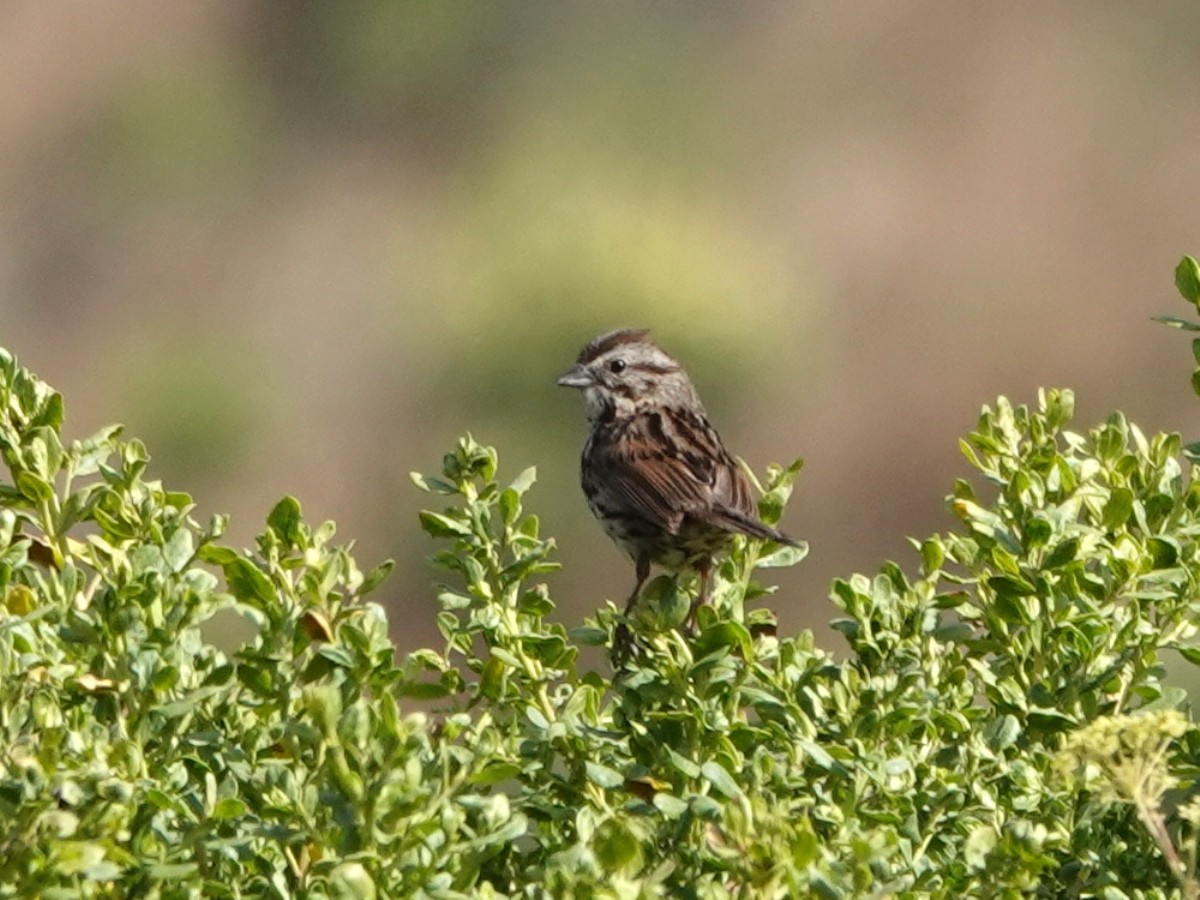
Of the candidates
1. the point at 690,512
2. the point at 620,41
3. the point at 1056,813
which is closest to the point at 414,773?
the point at 1056,813

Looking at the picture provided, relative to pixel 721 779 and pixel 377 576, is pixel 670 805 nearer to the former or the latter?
pixel 721 779

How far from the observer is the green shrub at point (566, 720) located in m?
2.29

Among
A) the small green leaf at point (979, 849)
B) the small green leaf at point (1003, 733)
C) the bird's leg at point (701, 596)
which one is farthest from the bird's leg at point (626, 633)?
the small green leaf at point (979, 849)

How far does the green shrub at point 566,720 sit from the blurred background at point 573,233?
12.2 metres

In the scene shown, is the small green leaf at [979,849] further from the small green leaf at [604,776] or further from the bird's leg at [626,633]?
the bird's leg at [626,633]

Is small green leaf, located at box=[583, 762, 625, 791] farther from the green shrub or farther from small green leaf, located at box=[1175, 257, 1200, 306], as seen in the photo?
small green leaf, located at box=[1175, 257, 1200, 306]

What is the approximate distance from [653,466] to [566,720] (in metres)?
3.07

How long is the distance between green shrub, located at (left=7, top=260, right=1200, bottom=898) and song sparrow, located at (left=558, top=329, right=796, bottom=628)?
1.11 metres

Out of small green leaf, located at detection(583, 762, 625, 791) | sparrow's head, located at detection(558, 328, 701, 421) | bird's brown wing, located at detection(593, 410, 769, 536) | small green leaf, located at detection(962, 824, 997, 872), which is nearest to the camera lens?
small green leaf, located at detection(962, 824, 997, 872)

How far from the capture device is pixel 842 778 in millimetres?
2730

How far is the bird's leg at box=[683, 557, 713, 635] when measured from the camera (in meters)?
4.11

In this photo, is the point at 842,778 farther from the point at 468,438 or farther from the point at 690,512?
the point at 690,512

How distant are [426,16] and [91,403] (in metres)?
10.6

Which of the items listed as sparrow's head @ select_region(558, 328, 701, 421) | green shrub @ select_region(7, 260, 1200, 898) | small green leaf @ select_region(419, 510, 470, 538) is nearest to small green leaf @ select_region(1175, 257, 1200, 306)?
green shrub @ select_region(7, 260, 1200, 898)
